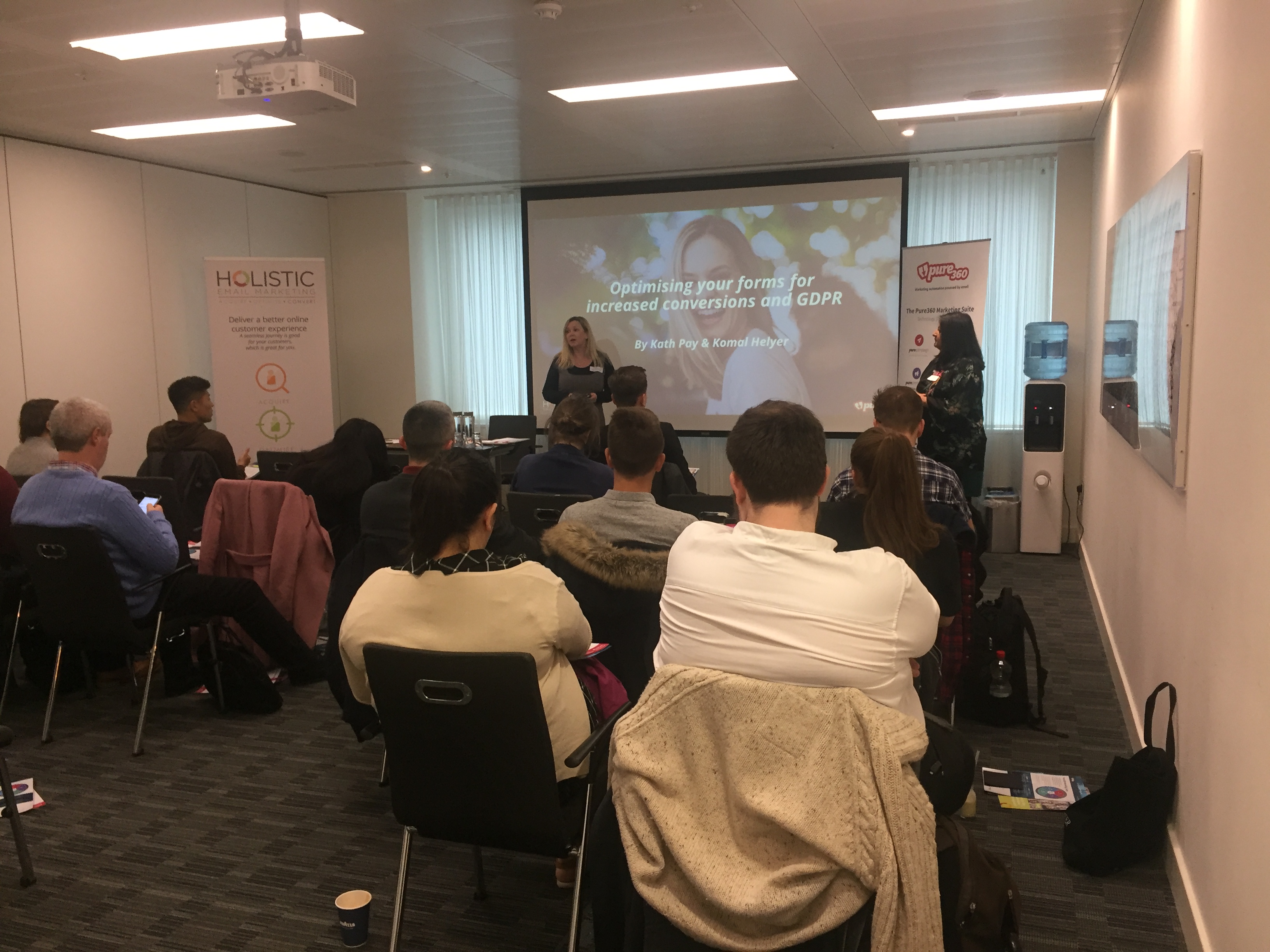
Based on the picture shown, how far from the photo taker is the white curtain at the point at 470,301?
359 inches

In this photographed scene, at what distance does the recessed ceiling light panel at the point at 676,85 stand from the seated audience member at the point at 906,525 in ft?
9.14

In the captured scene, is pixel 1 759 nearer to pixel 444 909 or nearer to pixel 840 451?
pixel 444 909

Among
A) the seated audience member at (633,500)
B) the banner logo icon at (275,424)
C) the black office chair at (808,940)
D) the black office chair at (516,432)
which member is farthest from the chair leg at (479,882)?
the banner logo icon at (275,424)

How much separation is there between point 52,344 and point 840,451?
19.8 ft

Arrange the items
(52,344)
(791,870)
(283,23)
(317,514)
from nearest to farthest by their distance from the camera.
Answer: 1. (791,870)
2. (283,23)
3. (317,514)
4. (52,344)

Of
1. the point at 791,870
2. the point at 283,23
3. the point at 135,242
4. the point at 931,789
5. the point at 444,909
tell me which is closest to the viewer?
the point at 791,870

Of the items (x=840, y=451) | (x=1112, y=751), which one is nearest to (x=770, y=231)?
(x=840, y=451)

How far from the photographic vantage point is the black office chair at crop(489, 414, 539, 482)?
790 cm

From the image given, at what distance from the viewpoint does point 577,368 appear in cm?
814

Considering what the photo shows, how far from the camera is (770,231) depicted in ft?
26.9

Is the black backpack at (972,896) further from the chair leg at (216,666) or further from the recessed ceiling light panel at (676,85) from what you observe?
the recessed ceiling light panel at (676,85)

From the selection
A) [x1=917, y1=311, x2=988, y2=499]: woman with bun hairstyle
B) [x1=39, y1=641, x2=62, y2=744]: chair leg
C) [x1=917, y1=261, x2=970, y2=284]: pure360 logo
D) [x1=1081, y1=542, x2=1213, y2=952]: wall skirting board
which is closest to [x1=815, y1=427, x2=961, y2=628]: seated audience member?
[x1=1081, y1=542, x2=1213, y2=952]: wall skirting board

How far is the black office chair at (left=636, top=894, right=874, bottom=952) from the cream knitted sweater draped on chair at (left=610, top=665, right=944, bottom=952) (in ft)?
0.12

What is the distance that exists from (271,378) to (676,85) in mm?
4305
